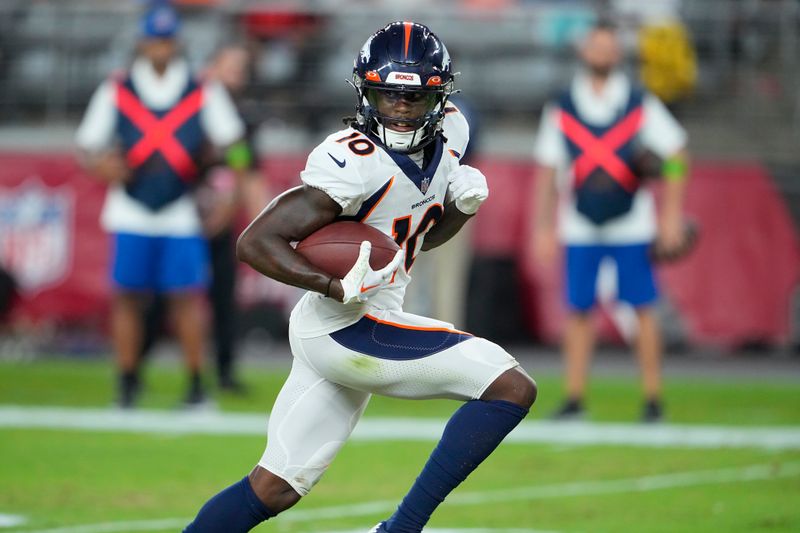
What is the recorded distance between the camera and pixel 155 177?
8242mm

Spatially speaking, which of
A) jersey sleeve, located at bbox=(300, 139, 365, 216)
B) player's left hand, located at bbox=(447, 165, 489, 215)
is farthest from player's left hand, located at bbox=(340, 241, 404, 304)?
player's left hand, located at bbox=(447, 165, 489, 215)

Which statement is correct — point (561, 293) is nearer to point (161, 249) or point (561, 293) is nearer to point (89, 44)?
point (161, 249)

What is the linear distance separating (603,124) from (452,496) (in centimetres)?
289

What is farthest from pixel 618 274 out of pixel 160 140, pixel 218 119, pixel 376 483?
pixel 160 140

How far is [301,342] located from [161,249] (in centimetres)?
420

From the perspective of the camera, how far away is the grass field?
213 inches

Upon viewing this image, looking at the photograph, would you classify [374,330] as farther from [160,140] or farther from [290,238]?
[160,140]

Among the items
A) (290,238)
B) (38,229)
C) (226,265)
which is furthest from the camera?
(38,229)

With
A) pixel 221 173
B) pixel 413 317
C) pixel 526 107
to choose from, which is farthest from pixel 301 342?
pixel 526 107

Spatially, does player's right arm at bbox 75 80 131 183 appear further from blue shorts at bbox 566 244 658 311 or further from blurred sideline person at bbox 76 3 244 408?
blue shorts at bbox 566 244 658 311

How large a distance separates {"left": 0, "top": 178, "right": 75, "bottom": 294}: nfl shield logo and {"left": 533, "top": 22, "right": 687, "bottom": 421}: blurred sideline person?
4710mm

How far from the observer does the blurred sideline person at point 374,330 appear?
13.3ft

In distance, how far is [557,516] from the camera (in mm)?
5520

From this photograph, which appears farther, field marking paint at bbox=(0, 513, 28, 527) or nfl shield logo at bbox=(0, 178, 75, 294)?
nfl shield logo at bbox=(0, 178, 75, 294)
